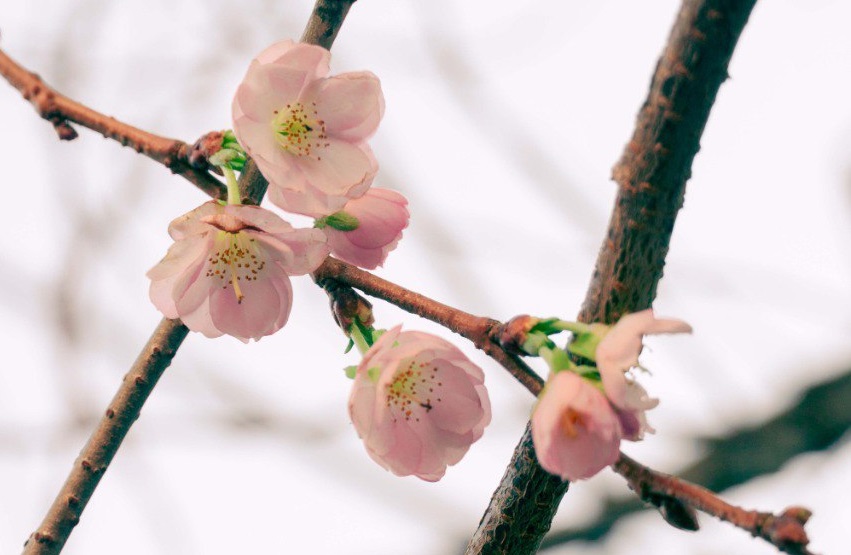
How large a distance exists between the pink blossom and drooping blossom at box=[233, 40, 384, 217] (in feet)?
0.11

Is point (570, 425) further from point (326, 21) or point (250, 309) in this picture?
point (326, 21)

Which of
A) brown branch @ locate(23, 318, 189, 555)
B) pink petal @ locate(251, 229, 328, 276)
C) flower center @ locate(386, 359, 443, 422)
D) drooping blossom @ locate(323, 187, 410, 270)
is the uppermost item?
drooping blossom @ locate(323, 187, 410, 270)

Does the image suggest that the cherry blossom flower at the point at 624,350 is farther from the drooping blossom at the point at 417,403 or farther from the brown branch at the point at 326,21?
the brown branch at the point at 326,21

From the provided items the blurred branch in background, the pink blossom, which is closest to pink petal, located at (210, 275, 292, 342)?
the pink blossom

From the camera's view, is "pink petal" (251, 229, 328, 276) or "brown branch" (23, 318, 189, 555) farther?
"brown branch" (23, 318, 189, 555)

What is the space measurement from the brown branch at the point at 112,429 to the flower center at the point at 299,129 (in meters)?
0.23

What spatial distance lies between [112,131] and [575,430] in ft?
1.53

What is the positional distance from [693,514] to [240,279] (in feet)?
1.43

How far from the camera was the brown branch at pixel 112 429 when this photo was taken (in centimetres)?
87

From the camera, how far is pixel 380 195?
0.81 meters

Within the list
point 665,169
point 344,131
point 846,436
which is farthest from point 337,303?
point 846,436

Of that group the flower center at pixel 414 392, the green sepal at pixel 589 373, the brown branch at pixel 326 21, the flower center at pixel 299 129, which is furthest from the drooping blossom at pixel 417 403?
the brown branch at pixel 326 21

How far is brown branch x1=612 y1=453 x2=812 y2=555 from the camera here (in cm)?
50

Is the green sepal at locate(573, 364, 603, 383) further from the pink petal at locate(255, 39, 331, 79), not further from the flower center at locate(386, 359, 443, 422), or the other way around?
the pink petal at locate(255, 39, 331, 79)
